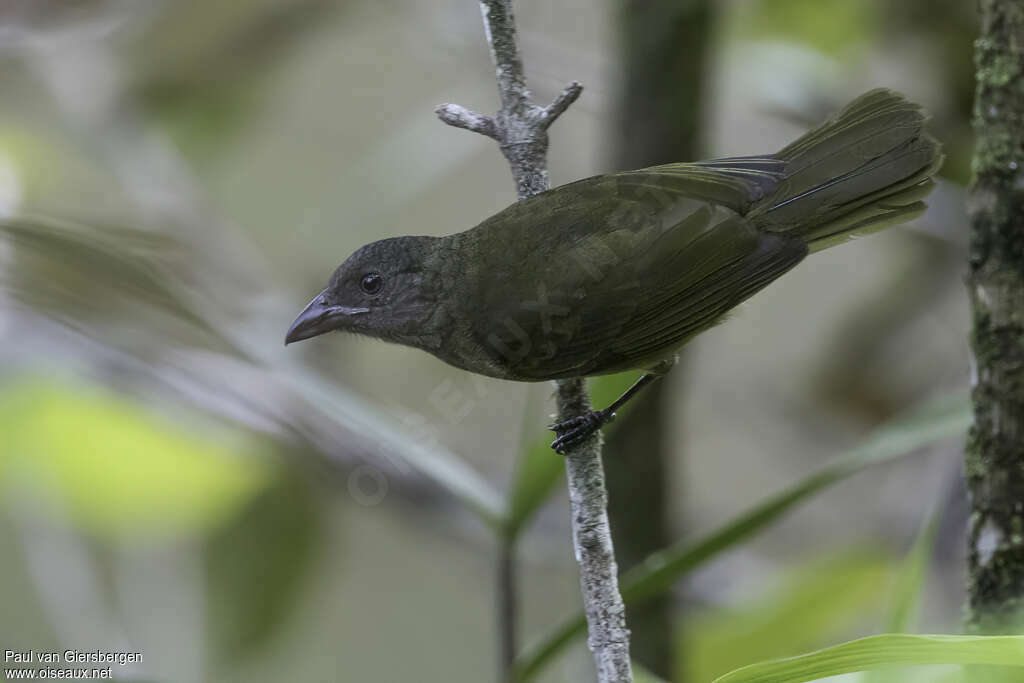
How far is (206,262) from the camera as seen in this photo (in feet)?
10.9

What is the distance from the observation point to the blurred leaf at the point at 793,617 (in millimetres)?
2992

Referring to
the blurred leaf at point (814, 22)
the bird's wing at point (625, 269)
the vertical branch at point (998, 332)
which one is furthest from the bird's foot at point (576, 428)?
the blurred leaf at point (814, 22)

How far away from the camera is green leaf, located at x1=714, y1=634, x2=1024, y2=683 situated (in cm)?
124

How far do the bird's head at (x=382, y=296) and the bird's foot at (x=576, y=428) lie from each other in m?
0.46

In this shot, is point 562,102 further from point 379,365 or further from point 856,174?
point 379,365

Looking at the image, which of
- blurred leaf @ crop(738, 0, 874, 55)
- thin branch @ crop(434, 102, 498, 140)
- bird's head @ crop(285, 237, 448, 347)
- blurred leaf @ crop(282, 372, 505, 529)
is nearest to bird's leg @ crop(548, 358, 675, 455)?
blurred leaf @ crop(282, 372, 505, 529)

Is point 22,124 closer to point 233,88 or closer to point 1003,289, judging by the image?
point 233,88

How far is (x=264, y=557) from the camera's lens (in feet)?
11.7

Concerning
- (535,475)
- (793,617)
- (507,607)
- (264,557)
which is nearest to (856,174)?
(535,475)

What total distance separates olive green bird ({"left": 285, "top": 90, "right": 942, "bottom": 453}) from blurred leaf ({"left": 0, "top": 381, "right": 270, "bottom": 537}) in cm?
137

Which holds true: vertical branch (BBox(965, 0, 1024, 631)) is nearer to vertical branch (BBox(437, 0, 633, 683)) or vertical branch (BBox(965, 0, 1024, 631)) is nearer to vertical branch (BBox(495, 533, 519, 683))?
vertical branch (BBox(437, 0, 633, 683))

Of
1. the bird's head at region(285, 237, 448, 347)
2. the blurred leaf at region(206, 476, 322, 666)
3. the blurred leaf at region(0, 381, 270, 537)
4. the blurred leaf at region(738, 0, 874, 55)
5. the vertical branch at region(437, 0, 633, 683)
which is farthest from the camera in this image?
the blurred leaf at region(738, 0, 874, 55)

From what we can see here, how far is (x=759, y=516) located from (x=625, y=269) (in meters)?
0.58

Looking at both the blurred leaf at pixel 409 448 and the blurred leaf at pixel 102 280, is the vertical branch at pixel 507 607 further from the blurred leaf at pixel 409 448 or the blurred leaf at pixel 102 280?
the blurred leaf at pixel 102 280
